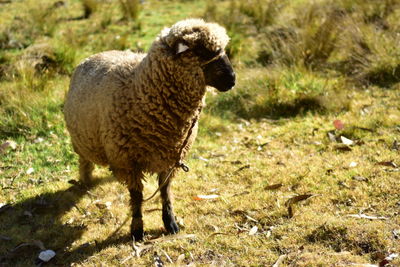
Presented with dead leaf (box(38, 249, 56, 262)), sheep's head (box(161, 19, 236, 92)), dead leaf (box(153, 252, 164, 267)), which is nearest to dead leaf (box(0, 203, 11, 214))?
dead leaf (box(38, 249, 56, 262))

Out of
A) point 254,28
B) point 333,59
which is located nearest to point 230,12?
point 254,28

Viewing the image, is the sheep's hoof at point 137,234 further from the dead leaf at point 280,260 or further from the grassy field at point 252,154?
the dead leaf at point 280,260

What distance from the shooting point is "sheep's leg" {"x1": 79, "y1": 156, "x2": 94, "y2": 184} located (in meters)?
5.23

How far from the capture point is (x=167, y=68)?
3.64 m

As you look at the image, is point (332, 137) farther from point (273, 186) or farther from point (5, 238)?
point (5, 238)

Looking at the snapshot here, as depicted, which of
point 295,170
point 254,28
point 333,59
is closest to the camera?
point 295,170

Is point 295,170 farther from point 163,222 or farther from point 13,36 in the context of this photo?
point 13,36

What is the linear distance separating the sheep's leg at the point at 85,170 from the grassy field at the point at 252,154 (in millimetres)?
145

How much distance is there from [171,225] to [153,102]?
1.23 meters

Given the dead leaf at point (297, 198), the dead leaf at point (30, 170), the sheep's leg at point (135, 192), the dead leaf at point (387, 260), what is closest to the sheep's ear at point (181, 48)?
the sheep's leg at point (135, 192)

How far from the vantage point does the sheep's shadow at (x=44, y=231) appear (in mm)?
4082

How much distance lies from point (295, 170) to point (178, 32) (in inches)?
93.5

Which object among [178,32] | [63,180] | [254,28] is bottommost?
[63,180]

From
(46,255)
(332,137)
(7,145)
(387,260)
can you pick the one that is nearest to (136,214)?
(46,255)
